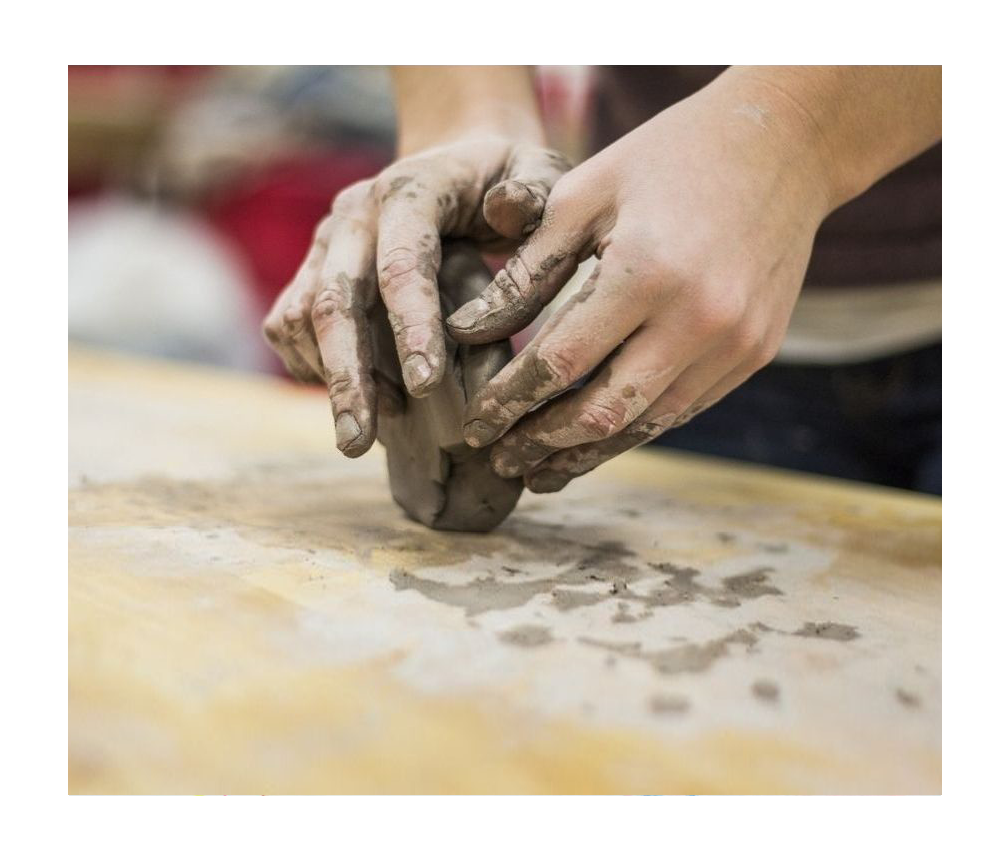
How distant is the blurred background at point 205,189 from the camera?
3.17 meters

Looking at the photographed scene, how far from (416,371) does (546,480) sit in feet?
0.84

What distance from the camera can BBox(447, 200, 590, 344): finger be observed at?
1.04 meters

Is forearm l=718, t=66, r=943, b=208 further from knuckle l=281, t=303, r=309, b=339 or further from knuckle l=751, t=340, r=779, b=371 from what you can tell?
knuckle l=281, t=303, r=309, b=339

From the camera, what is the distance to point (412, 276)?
106 centimetres

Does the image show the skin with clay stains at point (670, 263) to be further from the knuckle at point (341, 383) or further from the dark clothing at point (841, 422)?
the dark clothing at point (841, 422)

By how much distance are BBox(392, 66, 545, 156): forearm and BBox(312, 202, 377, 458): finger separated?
0.37 meters

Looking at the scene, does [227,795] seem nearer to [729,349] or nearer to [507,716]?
[507,716]

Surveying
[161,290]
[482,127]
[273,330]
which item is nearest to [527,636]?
[273,330]

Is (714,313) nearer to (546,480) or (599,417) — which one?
(599,417)

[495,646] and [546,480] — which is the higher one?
[546,480]

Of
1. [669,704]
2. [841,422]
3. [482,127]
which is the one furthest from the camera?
[841,422]

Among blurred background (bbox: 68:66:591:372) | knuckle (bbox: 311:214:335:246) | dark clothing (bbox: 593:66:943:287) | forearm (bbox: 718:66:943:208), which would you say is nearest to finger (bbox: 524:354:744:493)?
forearm (bbox: 718:66:943:208)

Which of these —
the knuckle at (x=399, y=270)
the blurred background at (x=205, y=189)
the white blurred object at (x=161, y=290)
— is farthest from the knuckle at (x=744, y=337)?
the white blurred object at (x=161, y=290)

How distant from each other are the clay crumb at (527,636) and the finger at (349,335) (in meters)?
0.30
